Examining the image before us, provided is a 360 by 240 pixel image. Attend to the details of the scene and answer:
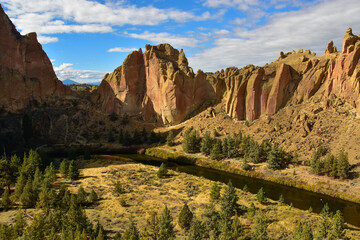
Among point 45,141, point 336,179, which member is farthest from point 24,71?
point 336,179

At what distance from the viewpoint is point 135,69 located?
9012cm

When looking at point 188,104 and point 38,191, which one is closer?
point 38,191

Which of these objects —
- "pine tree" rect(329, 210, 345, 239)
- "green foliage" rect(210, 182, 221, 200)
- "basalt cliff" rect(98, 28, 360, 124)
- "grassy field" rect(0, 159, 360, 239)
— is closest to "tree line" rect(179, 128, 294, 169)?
"basalt cliff" rect(98, 28, 360, 124)

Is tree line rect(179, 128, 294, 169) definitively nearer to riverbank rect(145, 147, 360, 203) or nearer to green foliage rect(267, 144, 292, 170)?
green foliage rect(267, 144, 292, 170)

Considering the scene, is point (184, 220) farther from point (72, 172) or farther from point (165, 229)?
point (72, 172)

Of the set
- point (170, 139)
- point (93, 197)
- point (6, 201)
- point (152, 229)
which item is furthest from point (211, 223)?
point (170, 139)

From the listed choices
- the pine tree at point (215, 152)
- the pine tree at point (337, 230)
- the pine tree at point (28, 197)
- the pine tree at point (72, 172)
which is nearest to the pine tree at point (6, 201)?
the pine tree at point (28, 197)

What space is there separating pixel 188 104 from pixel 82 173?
4230cm

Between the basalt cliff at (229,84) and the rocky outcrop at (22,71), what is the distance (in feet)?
61.8

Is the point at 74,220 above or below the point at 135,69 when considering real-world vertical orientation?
below

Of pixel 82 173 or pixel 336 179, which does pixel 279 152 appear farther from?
pixel 82 173

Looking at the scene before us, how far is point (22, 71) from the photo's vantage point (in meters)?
80.1

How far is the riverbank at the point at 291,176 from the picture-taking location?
42438 mm

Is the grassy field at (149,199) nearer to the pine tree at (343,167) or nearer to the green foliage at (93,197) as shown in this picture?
the green foliage at (93,197)
